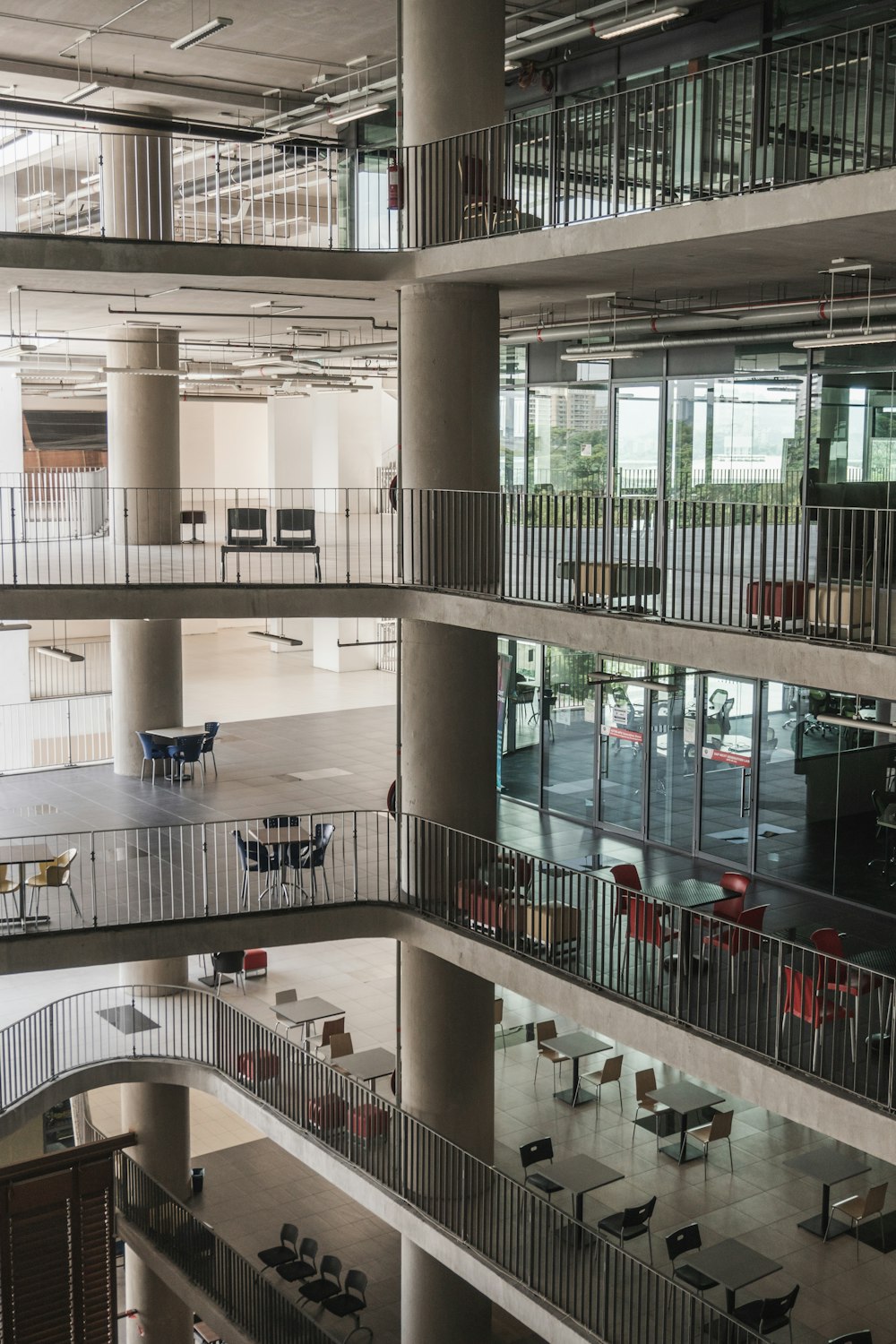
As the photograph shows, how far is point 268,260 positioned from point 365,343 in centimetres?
924

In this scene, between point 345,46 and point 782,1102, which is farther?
point 345,46

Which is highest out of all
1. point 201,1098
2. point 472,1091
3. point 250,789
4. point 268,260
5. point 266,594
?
point 268,260

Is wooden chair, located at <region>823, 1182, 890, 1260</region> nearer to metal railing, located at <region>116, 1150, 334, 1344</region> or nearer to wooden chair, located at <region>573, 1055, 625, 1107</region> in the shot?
wooden chair, located at <region>573, 1055, 625, 1107</region>

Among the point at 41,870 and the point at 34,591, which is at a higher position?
the point at 34,591

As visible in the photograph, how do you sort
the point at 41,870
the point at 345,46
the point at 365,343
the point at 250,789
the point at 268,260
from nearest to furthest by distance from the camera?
the point at 268,260
the point at 41,870
the point at 345,46
the point at 250,789
the point at 365,343

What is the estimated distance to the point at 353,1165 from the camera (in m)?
13.8

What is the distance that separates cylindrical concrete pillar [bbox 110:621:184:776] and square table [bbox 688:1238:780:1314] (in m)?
11.6

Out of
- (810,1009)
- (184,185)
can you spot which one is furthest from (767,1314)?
(184,185)

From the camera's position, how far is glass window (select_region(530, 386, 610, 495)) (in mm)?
19562

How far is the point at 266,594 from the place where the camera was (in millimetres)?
14203

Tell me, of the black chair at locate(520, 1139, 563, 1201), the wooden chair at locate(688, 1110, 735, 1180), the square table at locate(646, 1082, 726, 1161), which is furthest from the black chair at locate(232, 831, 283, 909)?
the wooden chair at locate(688, 1110, 735, 1180)

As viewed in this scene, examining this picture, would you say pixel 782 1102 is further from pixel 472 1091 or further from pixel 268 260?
pixel 268 260

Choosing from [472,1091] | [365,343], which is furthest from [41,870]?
[365,343]

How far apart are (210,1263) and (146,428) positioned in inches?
455
